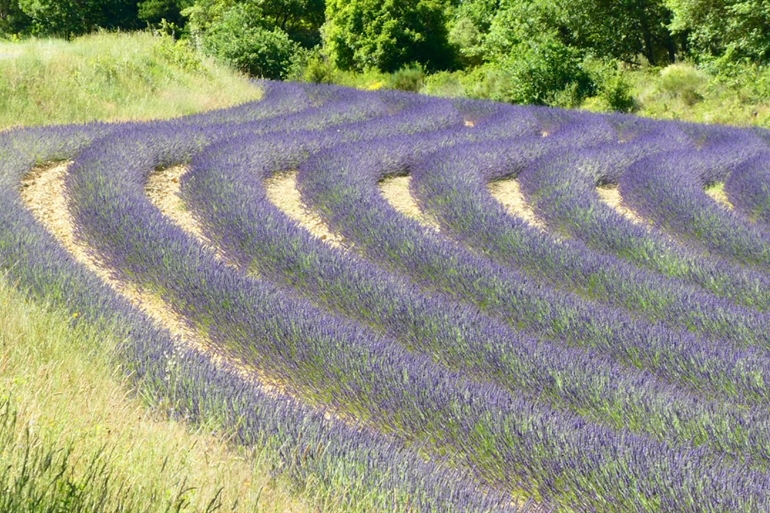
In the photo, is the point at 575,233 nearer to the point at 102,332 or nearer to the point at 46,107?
the point at 102,332

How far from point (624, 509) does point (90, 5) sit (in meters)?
32.9

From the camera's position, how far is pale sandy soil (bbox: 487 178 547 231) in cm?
731

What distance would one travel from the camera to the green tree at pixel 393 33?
889 inches

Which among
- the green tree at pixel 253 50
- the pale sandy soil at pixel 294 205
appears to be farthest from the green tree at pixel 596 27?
the pale sandy soil at pixel 294 205

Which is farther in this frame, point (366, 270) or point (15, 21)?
point (15, 21)

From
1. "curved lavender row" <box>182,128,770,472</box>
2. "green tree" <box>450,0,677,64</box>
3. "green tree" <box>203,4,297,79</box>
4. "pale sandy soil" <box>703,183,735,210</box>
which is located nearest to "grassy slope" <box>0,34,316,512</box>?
"curved lavender row" <box>182,128,770,472</box>

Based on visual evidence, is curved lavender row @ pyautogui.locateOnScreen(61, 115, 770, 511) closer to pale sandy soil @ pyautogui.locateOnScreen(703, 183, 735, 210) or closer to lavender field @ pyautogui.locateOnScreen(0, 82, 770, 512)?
lavender field @ pyautogui.locateOnScreen(0, 82, 770, 512)

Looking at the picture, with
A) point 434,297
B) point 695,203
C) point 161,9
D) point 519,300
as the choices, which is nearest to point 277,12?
point 161,9

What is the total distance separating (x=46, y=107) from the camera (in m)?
10.8

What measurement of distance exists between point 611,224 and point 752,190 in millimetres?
2034

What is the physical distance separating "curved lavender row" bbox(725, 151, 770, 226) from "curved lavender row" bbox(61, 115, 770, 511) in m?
4.43

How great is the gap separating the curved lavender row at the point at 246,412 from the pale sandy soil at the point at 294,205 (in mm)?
2014

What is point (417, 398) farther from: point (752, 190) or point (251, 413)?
point (752, 190)

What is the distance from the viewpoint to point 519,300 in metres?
5.06
